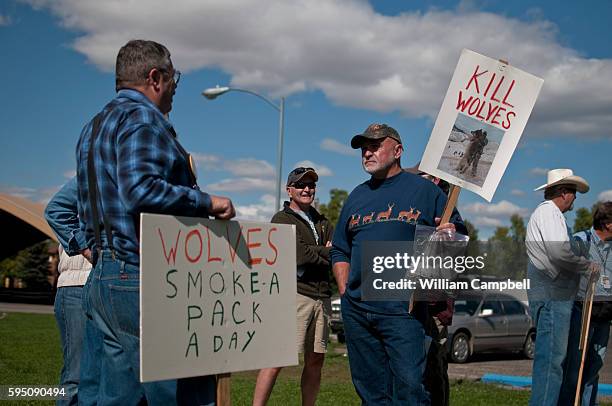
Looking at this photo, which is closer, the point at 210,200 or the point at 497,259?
the point at 210,200

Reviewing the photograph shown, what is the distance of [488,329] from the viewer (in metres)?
15.5

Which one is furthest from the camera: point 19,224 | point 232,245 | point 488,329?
point 19,224

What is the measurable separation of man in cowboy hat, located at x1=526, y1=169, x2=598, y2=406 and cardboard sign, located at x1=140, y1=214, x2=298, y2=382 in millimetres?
2870

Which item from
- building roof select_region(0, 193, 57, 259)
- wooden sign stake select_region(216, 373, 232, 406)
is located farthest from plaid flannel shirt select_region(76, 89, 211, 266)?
building roof select_region(0, 193, 57, 259)

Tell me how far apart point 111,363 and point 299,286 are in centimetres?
309

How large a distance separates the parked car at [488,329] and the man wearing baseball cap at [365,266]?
10041 mm

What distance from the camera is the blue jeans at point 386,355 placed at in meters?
4.59

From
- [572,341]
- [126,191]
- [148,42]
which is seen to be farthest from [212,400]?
[572,341]

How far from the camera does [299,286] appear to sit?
20.3ft

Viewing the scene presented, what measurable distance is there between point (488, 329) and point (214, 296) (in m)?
13.1

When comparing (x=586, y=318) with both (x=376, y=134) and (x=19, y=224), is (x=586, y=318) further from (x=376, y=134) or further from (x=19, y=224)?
(x=19, y=224)

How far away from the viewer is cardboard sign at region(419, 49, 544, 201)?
193 inches

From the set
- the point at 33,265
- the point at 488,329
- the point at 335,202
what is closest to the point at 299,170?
the point at 488,329

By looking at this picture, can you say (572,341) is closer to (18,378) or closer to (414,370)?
(414,370)
